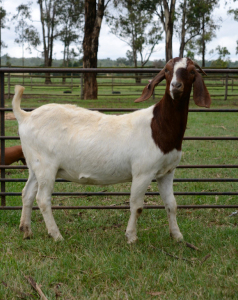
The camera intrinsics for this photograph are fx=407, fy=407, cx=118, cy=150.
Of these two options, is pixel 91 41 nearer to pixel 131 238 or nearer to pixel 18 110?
pixel 18 110

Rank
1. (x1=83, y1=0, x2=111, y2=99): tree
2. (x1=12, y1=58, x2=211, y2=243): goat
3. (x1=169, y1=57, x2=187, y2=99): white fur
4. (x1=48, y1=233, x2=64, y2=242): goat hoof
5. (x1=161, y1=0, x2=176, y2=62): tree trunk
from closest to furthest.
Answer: (x1=169, y1=57, x2=187, y2=99): white fur → (x1=12, y1=58, x2=211, y2=243): goat → (x1=48, y1=233, x2=64, y2=242): goat hoof → (x1=83, y1=0, x2=111, y2=99): tree → (x1=161, y1=0, x2=176, y2=62): tree trunk

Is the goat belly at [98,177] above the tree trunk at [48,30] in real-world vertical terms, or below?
below

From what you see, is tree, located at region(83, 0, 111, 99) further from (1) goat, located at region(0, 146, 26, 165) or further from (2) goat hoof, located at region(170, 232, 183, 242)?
(2) goat hoof, located at region(170, 232, 183, 242)

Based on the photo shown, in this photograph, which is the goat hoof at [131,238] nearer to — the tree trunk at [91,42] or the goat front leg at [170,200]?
the goat front leg at [170,200]

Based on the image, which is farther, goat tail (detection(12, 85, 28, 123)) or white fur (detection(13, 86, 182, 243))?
goat tail (detection(12, 85, 28, 123))

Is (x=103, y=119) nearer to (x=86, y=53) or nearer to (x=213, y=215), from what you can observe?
(x=213, y=215)

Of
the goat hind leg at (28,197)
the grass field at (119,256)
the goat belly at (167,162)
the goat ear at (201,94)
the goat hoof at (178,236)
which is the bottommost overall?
the grass field at (119,256)

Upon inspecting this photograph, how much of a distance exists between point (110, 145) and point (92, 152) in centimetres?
18

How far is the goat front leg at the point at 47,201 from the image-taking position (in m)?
3.93

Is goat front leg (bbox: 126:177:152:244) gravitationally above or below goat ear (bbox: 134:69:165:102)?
below

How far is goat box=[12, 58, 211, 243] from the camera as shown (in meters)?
3.76

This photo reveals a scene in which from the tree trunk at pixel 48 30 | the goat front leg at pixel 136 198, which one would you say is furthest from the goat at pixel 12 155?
the tree trunk at pixel 48 30

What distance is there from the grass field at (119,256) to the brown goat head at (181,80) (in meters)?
1.39

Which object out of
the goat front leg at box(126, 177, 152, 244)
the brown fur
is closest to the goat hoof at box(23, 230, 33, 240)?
the goat front leg at box(126, 177, 152, 244)
